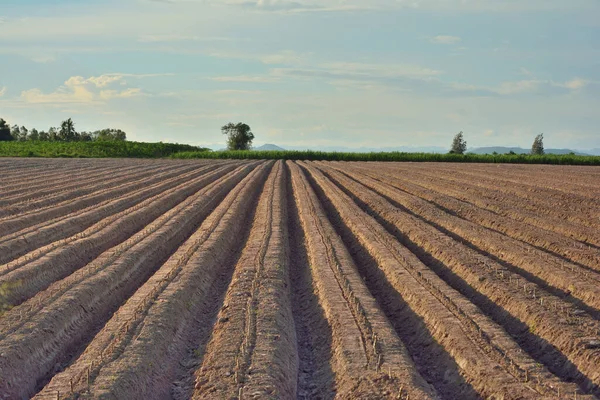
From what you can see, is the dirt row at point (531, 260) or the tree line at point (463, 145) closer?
the dirt row at point (531, 260)

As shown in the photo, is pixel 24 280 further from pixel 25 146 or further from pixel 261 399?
pixel 25 146

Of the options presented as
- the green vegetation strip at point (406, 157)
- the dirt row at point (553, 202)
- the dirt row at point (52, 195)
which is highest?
the dirt row at point (553, 202)

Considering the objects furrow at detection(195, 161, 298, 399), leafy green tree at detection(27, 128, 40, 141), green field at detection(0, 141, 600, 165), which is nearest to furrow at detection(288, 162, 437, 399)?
furrow at detection(195, 161, 298, 399)

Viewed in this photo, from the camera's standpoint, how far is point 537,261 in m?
12.1

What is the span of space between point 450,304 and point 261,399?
394 cm

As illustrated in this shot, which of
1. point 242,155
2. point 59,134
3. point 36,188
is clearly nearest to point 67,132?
point 59,134

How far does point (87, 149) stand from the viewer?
73.2m

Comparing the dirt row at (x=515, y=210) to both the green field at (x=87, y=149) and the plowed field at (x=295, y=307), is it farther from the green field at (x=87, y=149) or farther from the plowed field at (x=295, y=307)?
the green field at (x=87, y=149)

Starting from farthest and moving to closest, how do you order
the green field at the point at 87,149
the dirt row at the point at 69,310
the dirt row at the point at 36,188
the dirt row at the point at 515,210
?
the green field at the point at 87,149 < the dirt row at the point at 36,188 < the dirt row at the point at 515,210 < the dirt row at the point at 69,310

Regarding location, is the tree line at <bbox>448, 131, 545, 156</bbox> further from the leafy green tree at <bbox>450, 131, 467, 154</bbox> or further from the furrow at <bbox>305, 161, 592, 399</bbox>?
the furrow at <bbox>305, 161, 592, 399</bbox>

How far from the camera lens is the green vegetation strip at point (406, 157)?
66.9 meters

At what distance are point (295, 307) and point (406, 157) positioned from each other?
205ft

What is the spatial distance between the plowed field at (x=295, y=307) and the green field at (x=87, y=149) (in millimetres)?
52531

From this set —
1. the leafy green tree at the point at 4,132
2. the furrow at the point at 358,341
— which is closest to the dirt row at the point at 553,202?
the furrow at the point at 358,341
